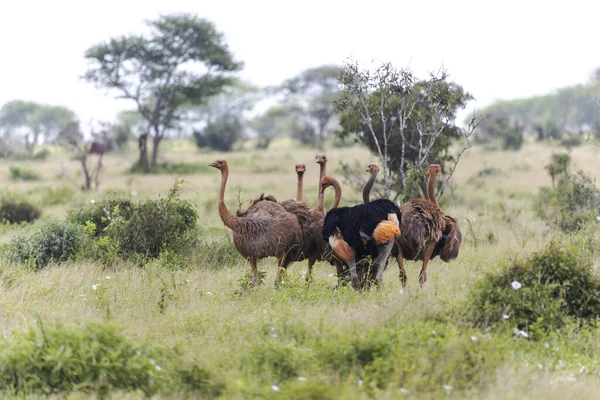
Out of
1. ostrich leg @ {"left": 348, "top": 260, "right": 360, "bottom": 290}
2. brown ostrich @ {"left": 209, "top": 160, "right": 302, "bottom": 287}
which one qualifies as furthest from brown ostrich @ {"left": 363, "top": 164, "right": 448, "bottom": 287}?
brown ostrich @ {"left": 209, "top": 160, "right": 302, "bottom": 287}

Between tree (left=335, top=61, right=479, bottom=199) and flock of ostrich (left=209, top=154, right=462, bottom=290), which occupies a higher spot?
tree (left=335, top=61, right=479, bottom=199)

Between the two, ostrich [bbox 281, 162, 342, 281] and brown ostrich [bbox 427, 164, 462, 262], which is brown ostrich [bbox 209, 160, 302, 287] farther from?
brown ostrich [bbox 427, 164, 462, 262]

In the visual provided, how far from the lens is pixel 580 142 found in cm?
3716

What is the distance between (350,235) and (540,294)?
5.69 feet

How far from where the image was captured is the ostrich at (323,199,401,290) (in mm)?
7254

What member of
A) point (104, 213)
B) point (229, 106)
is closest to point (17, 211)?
point (104, 213)

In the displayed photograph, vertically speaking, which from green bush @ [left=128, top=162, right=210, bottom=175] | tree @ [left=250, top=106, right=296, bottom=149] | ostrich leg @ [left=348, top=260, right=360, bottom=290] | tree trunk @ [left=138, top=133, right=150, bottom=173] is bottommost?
ostrich leg @ [left=348, top=260, right=360, bottom=290]

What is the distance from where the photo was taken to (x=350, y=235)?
7.40 metres

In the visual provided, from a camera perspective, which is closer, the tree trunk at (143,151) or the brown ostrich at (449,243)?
the brown ostrich at (449,243)

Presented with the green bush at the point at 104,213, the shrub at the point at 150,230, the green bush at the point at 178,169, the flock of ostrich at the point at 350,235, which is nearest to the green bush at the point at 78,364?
the flock of ostrich at the point at 350,235

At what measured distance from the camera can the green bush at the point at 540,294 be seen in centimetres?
636

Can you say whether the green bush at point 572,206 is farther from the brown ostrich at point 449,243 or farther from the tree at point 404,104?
the brown ostrich at point 449,243

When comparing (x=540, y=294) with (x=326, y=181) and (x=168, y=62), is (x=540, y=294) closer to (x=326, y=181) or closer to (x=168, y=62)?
(x=326, y=181)

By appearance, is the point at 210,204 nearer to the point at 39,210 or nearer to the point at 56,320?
the point at 39,210
